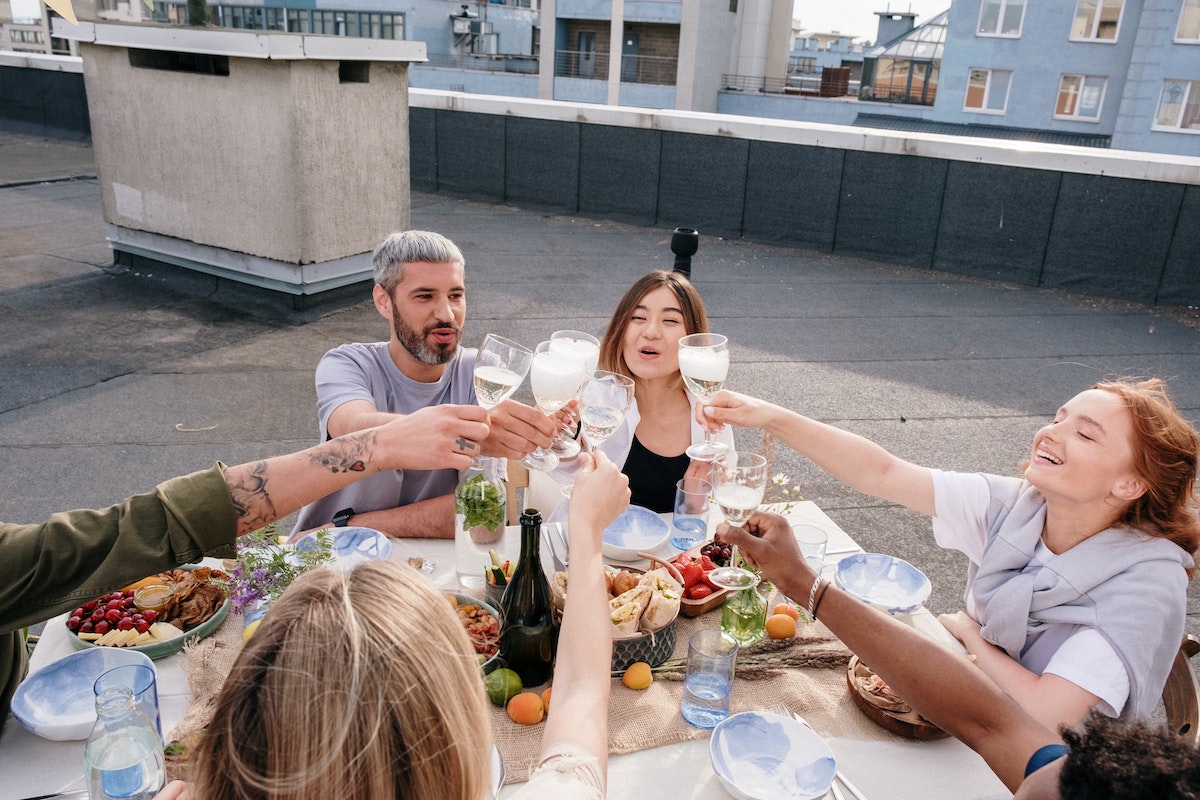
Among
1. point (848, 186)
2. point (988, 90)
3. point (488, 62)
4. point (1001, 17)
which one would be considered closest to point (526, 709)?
point (848, 186)

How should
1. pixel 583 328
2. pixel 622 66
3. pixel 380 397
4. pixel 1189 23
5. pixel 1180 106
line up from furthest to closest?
pixel 622 66, pixel 1180 106, pixel 1189 23, pixel 583 328, pixel 380 397

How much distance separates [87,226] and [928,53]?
1777 inches

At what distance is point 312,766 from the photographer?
1069mm

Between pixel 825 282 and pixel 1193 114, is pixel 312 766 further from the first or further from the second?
pixel 1193 114

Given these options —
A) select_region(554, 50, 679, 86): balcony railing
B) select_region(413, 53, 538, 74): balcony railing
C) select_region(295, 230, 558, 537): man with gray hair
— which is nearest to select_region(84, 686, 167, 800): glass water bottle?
select_region(295, 230, 558, 537): man with gray hair

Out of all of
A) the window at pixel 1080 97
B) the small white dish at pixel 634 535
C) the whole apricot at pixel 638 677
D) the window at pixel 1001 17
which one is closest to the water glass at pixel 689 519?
the small white dish at pixel 634 535

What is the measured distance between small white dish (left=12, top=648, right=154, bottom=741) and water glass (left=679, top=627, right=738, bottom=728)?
127 cm

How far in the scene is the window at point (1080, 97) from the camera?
34.7 meters

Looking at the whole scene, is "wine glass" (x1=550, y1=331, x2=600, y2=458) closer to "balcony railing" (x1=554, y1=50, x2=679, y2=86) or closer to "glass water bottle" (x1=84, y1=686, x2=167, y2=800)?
"glass water bottle" (x1=84, y1=686, x2=167, y2=800)

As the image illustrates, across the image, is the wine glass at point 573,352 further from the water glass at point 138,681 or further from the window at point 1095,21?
the window at point 1095,21

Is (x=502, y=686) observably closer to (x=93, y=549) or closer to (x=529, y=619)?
(x=529, y=619)

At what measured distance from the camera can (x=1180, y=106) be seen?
32469mm

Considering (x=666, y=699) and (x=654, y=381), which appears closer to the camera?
(x=666, y=699)

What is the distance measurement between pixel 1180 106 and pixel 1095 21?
15.7 feet
